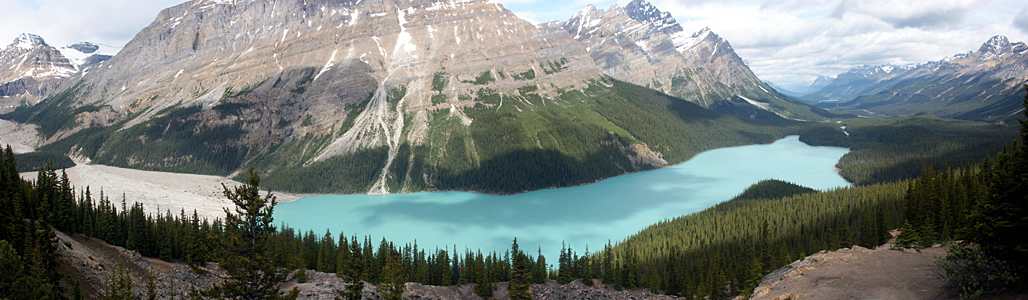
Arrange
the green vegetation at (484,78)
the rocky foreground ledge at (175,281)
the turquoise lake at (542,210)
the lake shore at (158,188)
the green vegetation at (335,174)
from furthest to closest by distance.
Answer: the green vegetation at (484,78), the green vegetation at (335,174), the lake shore at (158,188), the turquoise lake at (542,210), the rocky foreground ledge at (175,281)

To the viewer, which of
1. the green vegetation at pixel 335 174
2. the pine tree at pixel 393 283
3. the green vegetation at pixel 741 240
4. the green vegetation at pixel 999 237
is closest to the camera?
the green vegetation at pixel 999 237

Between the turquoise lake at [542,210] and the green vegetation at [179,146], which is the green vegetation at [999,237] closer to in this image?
the turquoise lake at [542,210]

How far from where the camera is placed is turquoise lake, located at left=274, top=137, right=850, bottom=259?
90.8 m

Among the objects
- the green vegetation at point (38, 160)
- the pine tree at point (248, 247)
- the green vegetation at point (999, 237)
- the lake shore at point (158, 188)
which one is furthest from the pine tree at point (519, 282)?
the green vegetation at point (38, 160)

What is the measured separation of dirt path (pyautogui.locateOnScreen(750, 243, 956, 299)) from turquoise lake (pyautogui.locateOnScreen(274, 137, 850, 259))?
46.6 m

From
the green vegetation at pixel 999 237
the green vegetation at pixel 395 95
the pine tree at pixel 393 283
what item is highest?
the green vegetation at pixel 395 95

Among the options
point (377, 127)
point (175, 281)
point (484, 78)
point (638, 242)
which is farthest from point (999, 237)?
point (484, 78)

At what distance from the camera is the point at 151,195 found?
117125 millimetres

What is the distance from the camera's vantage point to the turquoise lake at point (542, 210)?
9075 centimetres

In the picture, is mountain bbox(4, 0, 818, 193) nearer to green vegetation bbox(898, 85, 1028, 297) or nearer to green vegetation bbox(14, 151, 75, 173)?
green vegetation bbox(14, 151, 75, 173)

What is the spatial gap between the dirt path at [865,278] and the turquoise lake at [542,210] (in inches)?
1835

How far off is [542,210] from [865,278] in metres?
84.4

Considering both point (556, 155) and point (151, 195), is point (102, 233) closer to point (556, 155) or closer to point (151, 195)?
point (151, 195)

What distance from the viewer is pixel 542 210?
112688 mm
